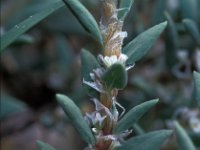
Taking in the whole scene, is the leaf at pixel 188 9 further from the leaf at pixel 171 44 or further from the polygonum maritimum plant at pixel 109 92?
the polygonum maritimum plant at pixel 109 92

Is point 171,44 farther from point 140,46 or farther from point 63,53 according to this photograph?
point 63,53

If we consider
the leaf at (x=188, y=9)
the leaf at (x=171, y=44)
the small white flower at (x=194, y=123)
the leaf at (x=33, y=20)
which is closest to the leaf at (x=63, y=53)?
the leaf at (x=171, y=44)

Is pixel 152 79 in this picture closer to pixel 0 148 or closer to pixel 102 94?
pixel 0 148

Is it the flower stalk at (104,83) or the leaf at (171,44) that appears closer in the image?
the flower stalk at (104,83)

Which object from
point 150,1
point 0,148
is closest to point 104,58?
point 150,1

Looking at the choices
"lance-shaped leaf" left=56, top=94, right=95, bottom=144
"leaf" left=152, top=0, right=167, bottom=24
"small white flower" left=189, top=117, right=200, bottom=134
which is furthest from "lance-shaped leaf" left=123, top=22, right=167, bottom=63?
"leaf" left=152, top=0, right=167, bottom=24

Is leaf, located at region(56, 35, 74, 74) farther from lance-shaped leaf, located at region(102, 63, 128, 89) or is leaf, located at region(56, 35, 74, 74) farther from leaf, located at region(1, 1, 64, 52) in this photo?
lance-shaped leaf, located at region(102, 63, 128, 89)

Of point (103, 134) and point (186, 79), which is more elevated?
point (103, 134)
